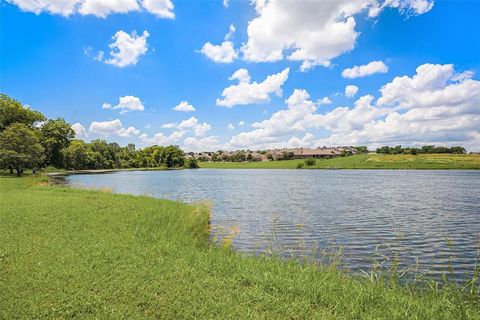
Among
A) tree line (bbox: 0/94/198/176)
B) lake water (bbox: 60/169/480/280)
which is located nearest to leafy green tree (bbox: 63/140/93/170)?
tree line (bbox: 0/94/198/176)

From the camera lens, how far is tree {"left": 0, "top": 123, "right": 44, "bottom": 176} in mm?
50062

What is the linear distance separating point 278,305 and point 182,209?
1312cm

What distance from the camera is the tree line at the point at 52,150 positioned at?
51875mm

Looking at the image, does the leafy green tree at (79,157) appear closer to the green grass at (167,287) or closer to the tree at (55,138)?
the tree at (55,138)

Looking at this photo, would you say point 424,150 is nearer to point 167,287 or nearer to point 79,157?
point 79,157

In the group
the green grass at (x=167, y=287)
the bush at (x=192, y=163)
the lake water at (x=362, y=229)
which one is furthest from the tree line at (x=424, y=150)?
the green grass at (x=167, y=287)

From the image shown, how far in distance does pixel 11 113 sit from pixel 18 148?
63.3 ft

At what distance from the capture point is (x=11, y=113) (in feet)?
216

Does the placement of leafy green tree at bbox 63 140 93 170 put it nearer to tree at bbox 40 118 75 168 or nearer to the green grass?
tree at bbox 40 118 75 168

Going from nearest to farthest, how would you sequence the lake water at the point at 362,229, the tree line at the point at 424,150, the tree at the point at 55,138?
the lake water at the point at 362,229 → the tree at the point at 55,138 → the tree line at the point at 424,150

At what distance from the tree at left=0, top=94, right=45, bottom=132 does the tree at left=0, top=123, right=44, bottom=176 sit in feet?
44.4

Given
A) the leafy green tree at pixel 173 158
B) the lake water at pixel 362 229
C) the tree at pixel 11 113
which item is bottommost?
the lake water at pixel 362 229

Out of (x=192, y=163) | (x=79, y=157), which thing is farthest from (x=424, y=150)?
(x=79, y=157)

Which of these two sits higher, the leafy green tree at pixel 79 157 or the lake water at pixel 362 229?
the leafy green tree at pixel 79 157
